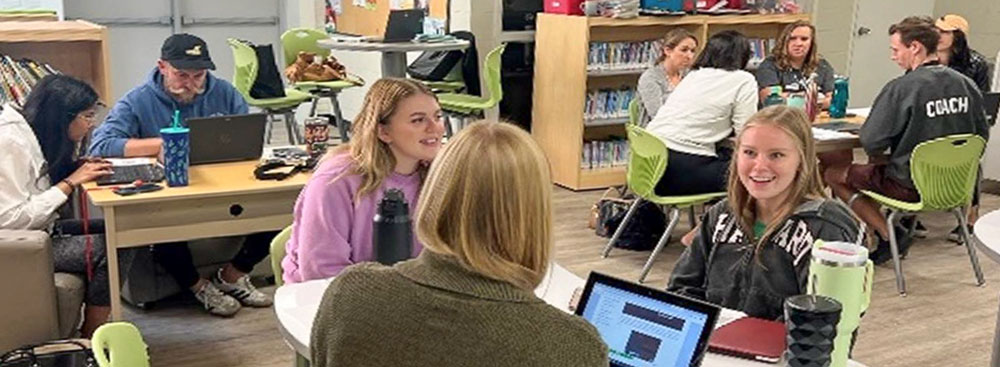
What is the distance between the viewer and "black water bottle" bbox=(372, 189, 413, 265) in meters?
2.29

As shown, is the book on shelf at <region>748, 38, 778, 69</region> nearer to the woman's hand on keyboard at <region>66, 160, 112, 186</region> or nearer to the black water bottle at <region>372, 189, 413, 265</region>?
the woman's hand on keyboard at <region>66, 160, 112, 186</region>

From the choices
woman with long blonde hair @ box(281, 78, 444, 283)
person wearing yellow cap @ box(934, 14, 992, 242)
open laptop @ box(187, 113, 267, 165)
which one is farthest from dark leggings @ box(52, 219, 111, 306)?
person wearing yellow cap @ box(934, 14, 992, 242)

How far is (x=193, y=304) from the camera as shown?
4.22 metres

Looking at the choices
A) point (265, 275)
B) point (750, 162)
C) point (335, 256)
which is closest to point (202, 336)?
point (265, 275)

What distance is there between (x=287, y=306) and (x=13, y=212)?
1495 millimetres

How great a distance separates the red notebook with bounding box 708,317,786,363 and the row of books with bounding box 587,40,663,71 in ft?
14.4

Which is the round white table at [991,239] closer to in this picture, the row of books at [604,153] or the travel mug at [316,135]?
the travel mug at [316,135]

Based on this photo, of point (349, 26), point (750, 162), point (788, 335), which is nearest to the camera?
point (788, 335)

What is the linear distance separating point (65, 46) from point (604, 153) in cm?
339

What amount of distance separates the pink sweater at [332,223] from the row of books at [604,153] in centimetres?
398

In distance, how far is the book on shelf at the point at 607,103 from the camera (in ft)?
21.4

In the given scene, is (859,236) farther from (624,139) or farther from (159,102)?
(624,139)

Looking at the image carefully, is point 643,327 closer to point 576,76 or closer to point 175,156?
point 175,156

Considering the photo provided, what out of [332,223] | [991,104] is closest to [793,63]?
[991,104]
